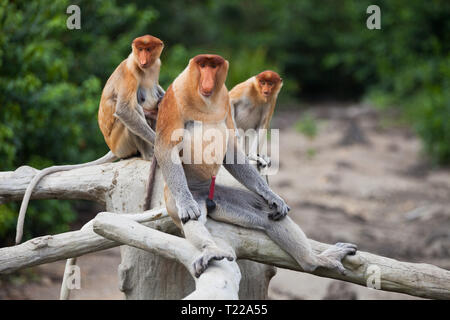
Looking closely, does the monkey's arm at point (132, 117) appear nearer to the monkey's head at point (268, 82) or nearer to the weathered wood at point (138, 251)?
the weathered wood at point (138, 251)

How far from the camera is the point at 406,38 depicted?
15.3 metres

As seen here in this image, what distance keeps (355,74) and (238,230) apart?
1544 cm

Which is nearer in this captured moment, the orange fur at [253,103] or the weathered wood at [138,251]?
the weathered wood at [138,251]

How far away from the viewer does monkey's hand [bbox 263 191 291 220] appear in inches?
129

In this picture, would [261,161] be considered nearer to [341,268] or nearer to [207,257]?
[341,268]

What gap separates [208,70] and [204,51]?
12.5 metres

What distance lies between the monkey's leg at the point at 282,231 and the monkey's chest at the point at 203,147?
16cm

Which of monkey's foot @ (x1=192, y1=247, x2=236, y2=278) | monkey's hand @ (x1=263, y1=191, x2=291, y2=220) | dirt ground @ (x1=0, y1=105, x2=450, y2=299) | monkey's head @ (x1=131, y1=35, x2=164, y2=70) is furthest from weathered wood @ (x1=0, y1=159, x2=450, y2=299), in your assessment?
dirt ground @ (x1=0, y1=105, x2=450, y2=299)

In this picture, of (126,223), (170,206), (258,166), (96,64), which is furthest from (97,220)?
(96,64)

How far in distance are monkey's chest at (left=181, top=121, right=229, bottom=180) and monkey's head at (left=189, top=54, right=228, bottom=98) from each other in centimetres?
23

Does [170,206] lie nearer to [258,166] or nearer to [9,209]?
[258,166]

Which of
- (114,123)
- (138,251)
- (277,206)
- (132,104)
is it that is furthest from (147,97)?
(277,206)

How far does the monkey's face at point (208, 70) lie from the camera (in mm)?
2992

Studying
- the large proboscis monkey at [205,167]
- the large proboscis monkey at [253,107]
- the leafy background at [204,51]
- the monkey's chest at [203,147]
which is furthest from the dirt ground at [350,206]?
the monkey's chest at [203,147]
